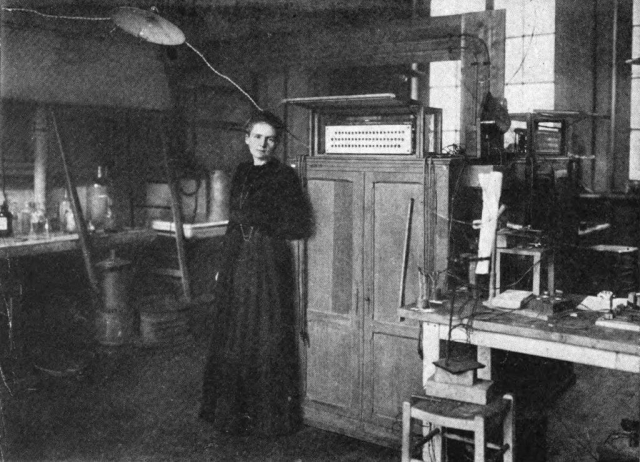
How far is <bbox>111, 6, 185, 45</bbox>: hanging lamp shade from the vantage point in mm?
5746

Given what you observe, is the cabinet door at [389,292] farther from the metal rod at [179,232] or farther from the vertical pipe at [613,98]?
the vertical pipe at [613,98]

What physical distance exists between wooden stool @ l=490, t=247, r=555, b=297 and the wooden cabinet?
1.10 ft

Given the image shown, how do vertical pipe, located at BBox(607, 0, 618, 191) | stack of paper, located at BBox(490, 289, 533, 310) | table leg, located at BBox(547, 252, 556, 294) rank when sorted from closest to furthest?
1. stack of paper, located at BBox(490, 289, 533, 310)
2. table leg, located at BBox(547, 252, 556, 294)
3. vertical pipe, located at BBox(607, 0, 618, 191)

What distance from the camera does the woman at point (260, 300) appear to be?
4.65 metres

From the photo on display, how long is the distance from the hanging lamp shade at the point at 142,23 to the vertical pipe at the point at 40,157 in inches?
63.4

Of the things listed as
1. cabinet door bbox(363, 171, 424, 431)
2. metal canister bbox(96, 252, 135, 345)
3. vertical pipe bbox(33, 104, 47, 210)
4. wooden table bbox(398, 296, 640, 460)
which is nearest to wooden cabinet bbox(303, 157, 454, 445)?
cabinet door bbox(363, 171, 424, 431)

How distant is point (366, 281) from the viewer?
14.8ft

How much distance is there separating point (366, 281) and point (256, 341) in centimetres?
90

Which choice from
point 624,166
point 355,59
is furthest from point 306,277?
point 624,166

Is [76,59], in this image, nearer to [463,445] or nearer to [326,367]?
[326,367]

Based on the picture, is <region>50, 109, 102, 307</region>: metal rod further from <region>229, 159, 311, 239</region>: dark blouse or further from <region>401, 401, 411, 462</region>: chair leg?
<region>401, 401, 411, 462</region>: chair leg

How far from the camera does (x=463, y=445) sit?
13.2 feet

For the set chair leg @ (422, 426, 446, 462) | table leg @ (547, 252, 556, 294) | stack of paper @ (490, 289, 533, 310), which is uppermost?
table leg @ (547, 252, 556, 294)

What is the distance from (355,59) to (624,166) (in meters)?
4.74
